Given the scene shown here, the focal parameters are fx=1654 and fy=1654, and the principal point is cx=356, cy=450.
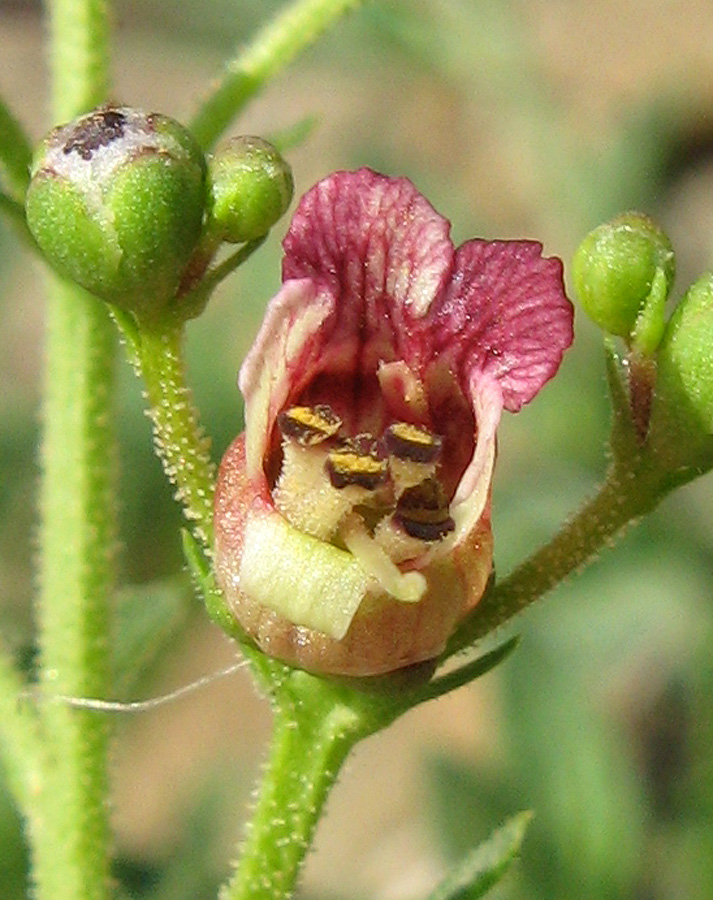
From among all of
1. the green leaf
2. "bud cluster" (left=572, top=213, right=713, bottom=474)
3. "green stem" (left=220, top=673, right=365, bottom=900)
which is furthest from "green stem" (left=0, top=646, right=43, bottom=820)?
"bud cluster" (left=572, top=213, right=713, bottom=474)

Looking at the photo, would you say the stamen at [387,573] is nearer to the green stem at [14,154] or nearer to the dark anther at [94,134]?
the dark anther at [94,134]

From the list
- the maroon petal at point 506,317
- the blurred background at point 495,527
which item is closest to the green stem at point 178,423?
the maroon petal at point 506,317

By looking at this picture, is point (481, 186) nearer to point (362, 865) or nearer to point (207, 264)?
point (362, 865)

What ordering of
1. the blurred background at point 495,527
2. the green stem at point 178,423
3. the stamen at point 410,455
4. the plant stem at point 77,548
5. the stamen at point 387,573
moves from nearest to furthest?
1. the stamen at point 387,573
2. the stamen at point 410,455
3. the green stem at point 178,423
4. the plant stem at point 77,548
5. the blurred background at point 495,527

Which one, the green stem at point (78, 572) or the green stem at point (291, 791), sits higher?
the green stem at point (291, 791)

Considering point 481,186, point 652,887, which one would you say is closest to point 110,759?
point 652,887

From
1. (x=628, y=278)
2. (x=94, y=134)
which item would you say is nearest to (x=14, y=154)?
(x=94, y=134)

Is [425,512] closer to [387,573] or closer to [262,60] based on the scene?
[387,573]

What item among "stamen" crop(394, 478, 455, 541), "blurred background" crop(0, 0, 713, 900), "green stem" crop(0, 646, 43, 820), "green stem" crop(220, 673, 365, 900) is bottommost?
"blurred background" crop(0, 0, 713, 900)

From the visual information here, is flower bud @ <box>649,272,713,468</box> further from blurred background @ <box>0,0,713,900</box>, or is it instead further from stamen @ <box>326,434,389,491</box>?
blurred background @ <box>0,0,713,900</box>
